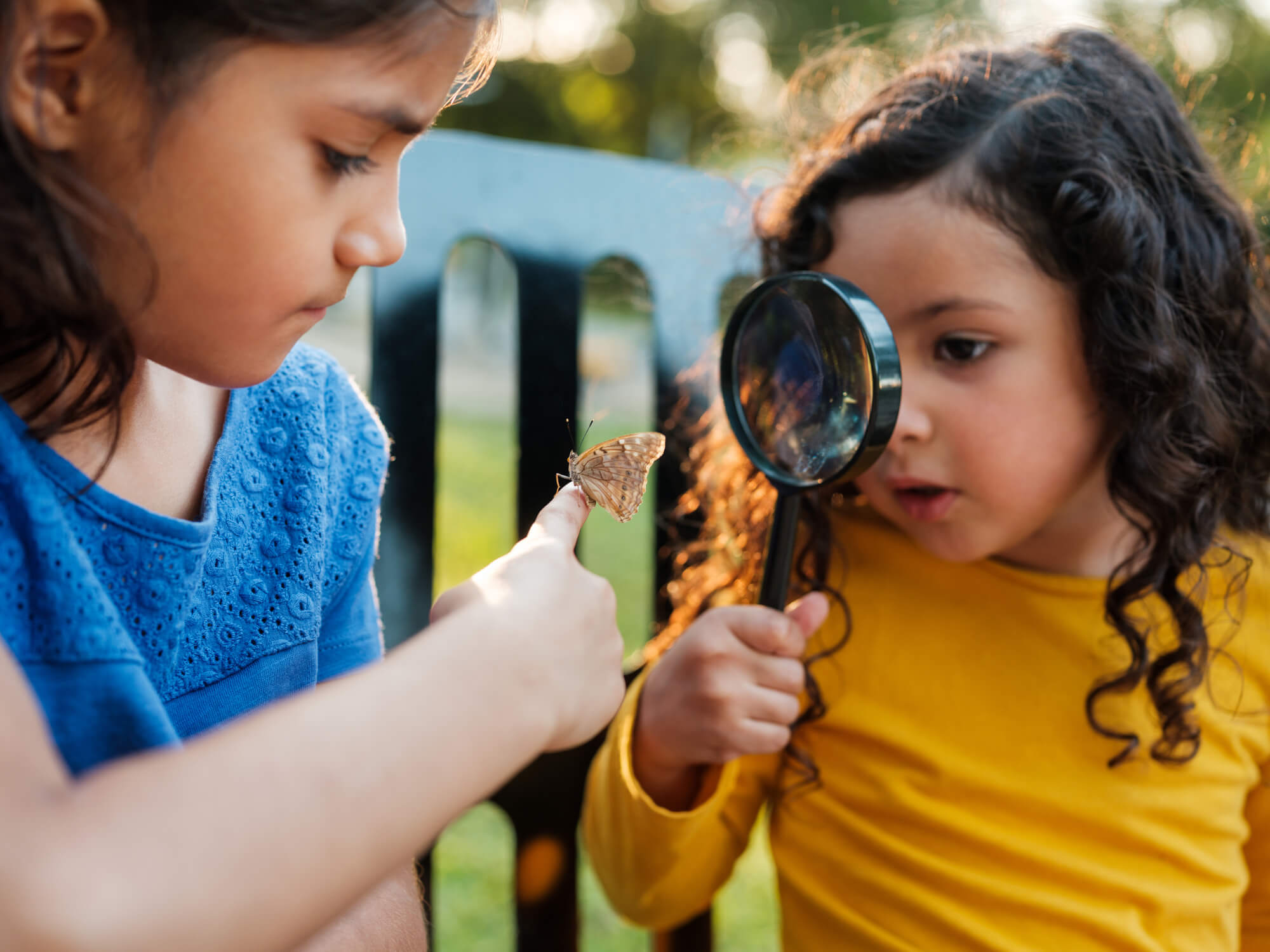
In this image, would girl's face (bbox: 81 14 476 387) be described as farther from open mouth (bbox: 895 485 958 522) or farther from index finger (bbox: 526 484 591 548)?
open mouth (bbox: 895 485 958 522)

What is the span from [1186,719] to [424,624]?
1.01 metres

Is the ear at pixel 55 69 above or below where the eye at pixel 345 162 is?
above

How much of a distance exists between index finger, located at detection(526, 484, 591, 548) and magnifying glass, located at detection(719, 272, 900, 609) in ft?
1.01

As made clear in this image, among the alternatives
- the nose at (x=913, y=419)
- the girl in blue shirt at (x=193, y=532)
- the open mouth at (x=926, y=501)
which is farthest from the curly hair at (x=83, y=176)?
the open mouth at (x=926, y=501)

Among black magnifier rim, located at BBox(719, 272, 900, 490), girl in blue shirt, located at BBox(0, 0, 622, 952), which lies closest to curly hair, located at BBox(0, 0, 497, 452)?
girl in blue shirt, located at BBox(0, 0, 622, 952)

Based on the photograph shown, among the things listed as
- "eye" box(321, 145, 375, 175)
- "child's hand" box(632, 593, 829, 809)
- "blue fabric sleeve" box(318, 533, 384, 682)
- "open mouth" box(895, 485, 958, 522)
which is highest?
"eye" box(321, 145, 375, 175)

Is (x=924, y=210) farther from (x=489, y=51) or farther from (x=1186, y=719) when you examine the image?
(x=1186, y=719)

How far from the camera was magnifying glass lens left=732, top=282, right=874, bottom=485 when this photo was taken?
107 cm

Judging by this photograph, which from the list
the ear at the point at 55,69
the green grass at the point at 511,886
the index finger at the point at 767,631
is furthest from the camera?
the green grass at the point at 511,886

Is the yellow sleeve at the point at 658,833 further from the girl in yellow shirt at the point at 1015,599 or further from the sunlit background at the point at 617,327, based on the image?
the sunlit background at the point at 617,327

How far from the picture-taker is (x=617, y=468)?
94 centimetres

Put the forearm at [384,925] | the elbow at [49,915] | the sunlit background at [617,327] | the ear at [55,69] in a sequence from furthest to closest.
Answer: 1. the sunlit background at [617,327]
2. the forearm at [384,925]
3. the ear at [55,69]
4. the elbow at [49,915]

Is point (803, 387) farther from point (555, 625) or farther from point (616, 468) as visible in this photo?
point (555, 625)

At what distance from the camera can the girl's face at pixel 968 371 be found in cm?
121
